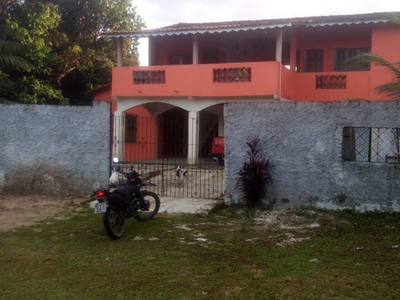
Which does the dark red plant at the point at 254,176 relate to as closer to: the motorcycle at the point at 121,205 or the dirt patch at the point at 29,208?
the motorcycle at the point at 121,205

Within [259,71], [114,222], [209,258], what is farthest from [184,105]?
[209,258]

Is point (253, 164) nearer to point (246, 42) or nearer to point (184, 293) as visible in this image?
point (184, 293)

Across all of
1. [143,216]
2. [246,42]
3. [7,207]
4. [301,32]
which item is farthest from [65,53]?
[143,216]

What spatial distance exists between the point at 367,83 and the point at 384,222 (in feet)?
29.9

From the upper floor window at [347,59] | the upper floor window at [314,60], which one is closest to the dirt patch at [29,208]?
the upper floor window at [314,60]

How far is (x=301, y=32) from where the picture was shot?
16.3 metres

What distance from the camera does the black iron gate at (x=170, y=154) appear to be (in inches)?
396

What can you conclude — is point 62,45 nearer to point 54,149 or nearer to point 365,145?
point 54,149

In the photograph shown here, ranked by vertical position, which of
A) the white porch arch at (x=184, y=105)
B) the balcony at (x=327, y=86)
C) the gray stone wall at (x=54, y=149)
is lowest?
the gray stone wall at (x=54, y=149)

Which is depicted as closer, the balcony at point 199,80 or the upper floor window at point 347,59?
the balcony at point 199,80

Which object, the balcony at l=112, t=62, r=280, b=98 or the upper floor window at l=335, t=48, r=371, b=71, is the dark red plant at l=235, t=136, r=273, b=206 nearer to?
the balcony at l=112, t=62, r=280, b=98

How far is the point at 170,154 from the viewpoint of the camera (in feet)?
49.9

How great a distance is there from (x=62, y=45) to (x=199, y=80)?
9545 millimetres

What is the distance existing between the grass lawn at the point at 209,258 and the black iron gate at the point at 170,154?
2.41 meters
